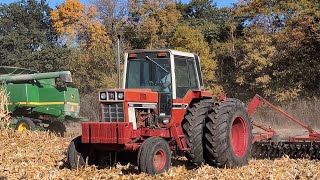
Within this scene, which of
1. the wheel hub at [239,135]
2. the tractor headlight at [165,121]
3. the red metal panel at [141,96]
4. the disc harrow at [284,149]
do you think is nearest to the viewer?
the red metal panel at [141,96]

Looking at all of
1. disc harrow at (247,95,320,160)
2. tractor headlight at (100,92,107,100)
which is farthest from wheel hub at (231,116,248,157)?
tractor headlight at (100,92,107,100)

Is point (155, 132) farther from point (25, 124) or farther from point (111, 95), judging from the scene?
point (25, 124)

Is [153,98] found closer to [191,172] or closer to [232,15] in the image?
[191,172]

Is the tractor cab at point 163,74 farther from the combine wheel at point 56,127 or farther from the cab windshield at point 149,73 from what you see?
the combine wheel at point 56,127

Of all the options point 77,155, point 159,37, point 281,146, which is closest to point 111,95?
point 77,155

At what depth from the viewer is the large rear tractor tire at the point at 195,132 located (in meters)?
9.03

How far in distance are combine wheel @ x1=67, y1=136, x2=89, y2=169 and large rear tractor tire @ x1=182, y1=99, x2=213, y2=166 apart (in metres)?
2.01

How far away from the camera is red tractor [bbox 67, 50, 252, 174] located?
8609 mm

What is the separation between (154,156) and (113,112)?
4.35 ft

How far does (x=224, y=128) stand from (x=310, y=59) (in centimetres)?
1260

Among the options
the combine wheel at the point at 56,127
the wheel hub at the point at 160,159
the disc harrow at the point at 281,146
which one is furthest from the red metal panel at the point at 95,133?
the combine wheel at the point at 56,127

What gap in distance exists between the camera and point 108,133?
8.52 meters

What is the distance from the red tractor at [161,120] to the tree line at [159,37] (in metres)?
14.7

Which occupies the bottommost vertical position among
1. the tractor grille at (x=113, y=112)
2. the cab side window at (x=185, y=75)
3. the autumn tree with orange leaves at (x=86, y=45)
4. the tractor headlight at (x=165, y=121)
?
the tractor headlight at (x=165, y=121)
